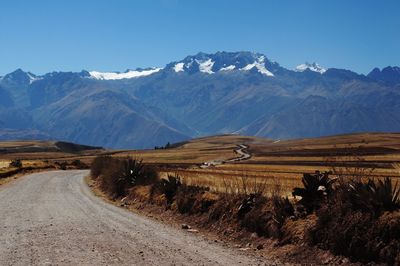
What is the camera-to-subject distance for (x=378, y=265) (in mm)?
12109

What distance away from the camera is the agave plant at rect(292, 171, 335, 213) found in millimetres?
16391

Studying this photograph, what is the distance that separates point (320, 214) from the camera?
48.3 ft

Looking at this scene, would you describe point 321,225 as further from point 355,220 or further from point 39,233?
point 39,233

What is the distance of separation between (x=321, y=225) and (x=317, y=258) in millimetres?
1083

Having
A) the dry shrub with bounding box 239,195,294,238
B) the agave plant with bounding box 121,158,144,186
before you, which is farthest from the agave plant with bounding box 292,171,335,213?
the agave plant with bounding box 121,158,144,186

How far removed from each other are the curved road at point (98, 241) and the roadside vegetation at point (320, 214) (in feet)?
5.37

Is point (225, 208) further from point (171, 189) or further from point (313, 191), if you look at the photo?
point (171, 189)

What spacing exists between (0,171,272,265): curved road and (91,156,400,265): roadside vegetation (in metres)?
1.64

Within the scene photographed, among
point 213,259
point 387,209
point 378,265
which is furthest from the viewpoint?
point 213,259

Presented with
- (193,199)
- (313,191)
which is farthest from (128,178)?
(313,191)

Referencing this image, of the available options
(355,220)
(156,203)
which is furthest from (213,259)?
(156,203)

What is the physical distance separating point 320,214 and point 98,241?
7.07 metres

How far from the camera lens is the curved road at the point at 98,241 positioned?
14.1 meters

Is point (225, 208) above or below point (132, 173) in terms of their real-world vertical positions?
below
